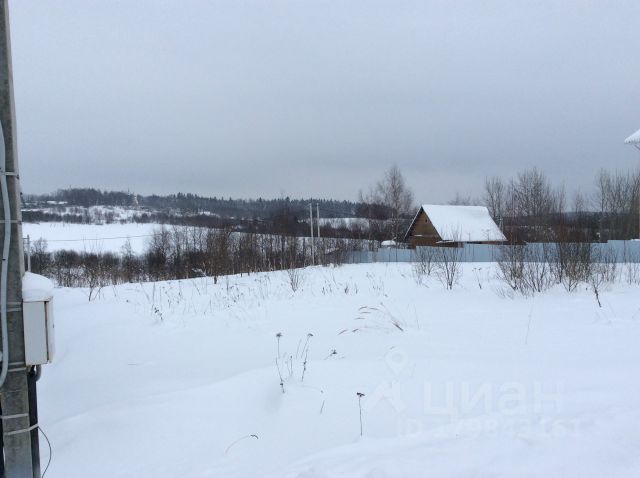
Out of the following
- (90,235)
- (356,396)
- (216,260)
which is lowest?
(216,260)

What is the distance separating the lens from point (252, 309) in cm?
725

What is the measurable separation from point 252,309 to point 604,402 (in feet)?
17.9

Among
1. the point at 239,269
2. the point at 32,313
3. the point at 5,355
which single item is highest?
the point at 32,313

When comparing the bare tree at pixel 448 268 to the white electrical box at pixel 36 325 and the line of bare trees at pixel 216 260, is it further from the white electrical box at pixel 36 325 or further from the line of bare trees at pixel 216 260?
the white electrical box at pixel 36 325

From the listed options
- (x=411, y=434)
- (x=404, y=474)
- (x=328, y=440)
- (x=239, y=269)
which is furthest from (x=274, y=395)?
(x=239, y=269)

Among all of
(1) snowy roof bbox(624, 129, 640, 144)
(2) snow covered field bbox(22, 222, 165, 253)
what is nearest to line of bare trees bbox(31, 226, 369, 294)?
(2) snow covered field bbox(22, 222, 165, 253)

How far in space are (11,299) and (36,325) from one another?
147mm

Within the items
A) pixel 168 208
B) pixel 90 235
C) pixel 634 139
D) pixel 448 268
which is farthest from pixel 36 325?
pixel 168 208

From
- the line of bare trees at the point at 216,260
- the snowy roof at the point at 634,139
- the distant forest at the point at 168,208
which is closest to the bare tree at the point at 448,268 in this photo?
the line of bare trees at the point at 216,260

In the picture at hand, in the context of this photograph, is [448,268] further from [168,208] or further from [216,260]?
[168,208]

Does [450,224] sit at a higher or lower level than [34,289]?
lower

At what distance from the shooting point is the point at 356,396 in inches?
124

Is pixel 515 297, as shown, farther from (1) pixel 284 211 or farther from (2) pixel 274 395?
(1) pixel 284 211

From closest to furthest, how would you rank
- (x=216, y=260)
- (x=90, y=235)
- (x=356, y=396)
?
(x=356, y=396), (x=216, y=260), (x=90, y=235)
